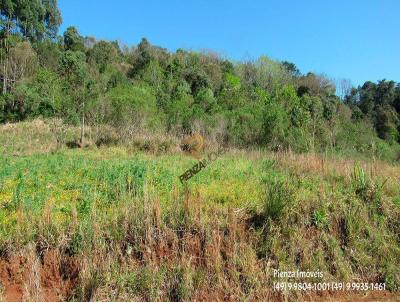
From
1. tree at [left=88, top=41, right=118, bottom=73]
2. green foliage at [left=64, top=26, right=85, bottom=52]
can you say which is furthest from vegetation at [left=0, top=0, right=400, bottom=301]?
green foliage at [left=64, top=26, right=85, bottom=52]

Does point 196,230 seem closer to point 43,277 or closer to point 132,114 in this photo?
point 43,277

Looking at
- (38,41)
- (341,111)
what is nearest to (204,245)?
(341,111)

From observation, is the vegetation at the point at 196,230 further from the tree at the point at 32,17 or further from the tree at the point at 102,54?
the tree at the point at 32,17

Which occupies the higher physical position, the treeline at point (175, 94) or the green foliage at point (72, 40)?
the green foliage at point (72, 40)

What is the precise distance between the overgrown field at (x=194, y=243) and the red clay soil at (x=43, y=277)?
Answer: 11mm

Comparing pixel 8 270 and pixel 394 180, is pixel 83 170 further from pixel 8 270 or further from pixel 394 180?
pixel 394 180

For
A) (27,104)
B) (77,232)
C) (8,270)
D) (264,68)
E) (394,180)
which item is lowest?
(8,270)

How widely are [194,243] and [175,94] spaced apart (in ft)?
103

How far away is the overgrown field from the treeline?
478cm

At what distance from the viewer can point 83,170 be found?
8.48m

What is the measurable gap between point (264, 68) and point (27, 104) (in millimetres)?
28785

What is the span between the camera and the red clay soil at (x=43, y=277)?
153 inches

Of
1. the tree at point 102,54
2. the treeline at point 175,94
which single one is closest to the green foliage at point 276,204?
the treeline at point 175,94

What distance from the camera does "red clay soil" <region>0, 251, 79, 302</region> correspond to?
3.88 m
